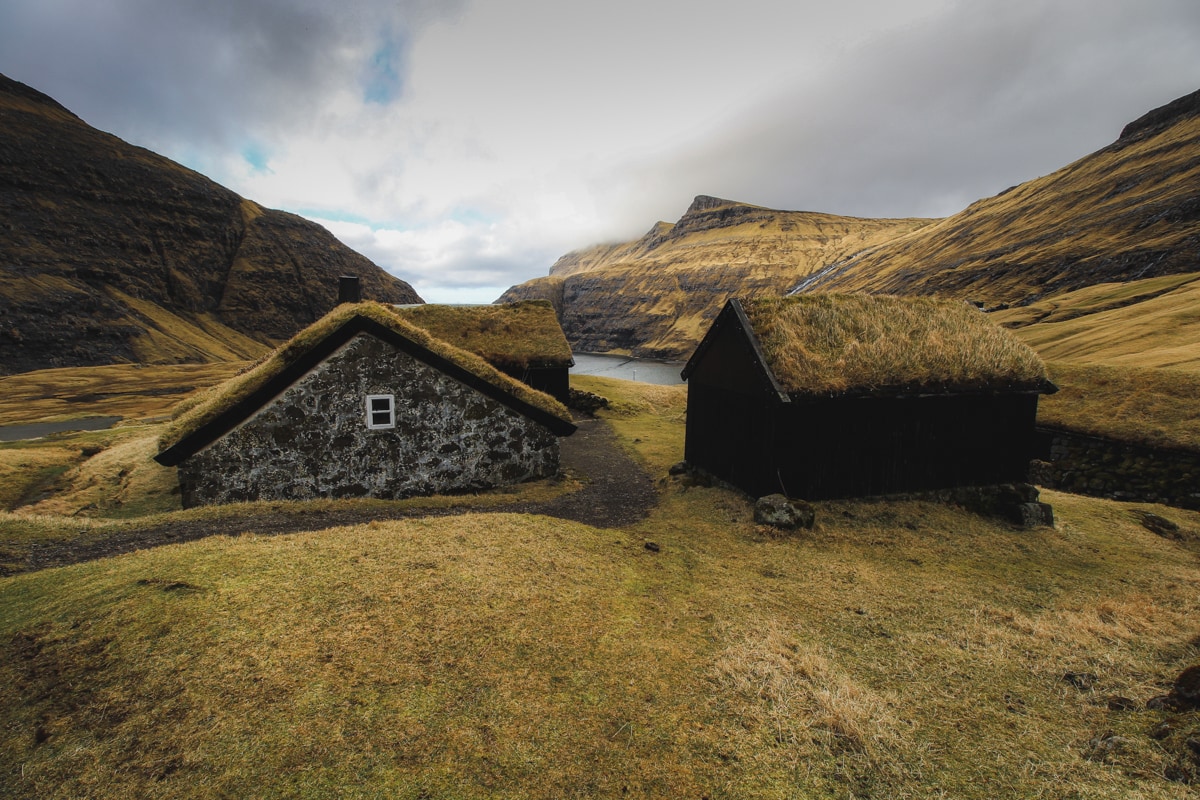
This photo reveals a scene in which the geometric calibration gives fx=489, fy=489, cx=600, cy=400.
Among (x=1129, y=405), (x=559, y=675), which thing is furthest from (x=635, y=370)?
(x=559, y=675)

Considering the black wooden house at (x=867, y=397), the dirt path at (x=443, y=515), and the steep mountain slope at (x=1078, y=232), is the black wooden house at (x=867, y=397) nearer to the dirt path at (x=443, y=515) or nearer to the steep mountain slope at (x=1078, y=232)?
the dirt path at (x=443, y=515)

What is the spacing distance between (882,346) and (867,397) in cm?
197

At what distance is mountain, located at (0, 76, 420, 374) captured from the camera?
293ft

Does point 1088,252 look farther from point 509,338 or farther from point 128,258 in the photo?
point 128,258

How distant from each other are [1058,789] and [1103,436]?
21.8 meters

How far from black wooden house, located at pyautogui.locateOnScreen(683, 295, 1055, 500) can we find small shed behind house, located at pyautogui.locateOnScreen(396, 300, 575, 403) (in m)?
16.2

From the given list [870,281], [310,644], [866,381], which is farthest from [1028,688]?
[870,281]

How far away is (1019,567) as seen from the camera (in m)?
11.3

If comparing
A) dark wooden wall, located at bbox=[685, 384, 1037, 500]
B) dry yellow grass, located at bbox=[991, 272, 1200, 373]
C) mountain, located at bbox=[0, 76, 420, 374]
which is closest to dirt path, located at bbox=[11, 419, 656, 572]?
dark wooden wall, located at bbox=[685, 384, 1037, 500]

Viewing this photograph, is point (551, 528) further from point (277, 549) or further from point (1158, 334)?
point (1158, 334)

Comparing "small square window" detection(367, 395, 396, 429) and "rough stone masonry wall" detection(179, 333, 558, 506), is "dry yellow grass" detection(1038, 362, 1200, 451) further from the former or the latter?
"small square window" detection(367, 395, 396, 429)

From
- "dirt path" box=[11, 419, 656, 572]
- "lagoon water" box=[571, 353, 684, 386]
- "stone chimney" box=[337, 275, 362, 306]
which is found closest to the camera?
"dirt path" box=[11, 419, 656, 572]

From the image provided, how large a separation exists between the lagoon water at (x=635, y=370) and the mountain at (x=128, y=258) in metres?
76.4

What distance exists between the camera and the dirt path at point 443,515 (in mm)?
9703
